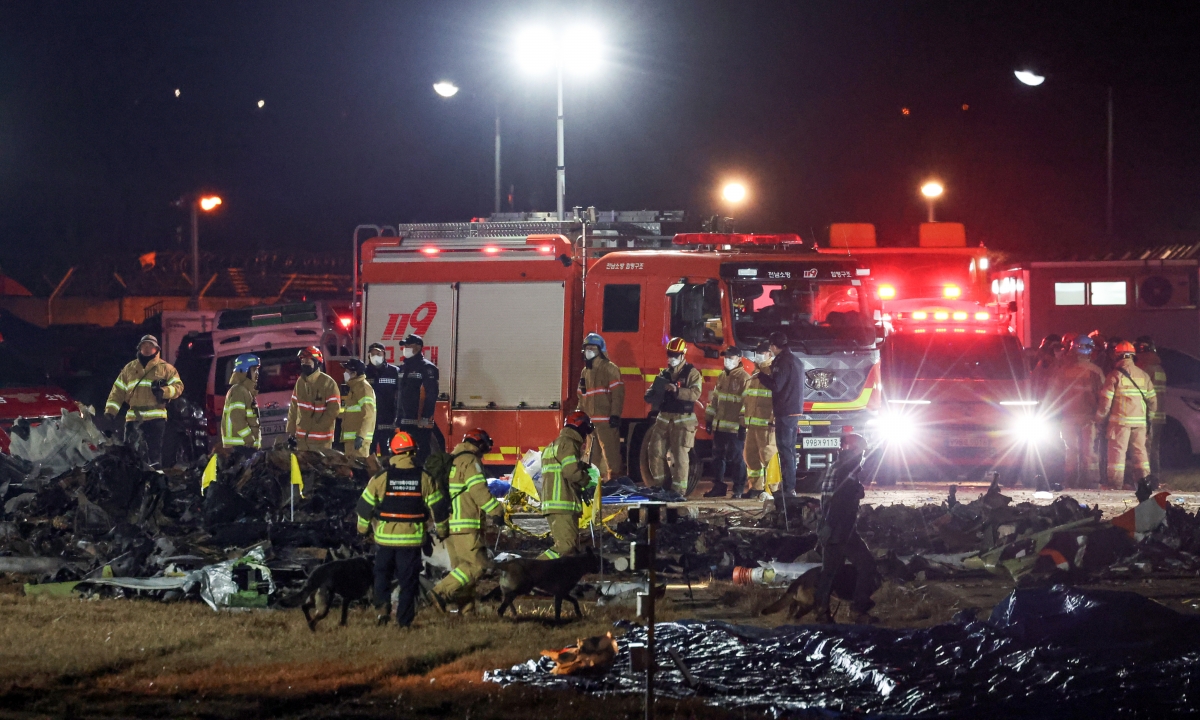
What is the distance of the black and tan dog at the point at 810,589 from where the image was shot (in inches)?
312

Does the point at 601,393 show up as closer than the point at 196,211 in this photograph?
Yes

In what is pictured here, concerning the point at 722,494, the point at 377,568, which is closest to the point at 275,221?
the point at 722,494

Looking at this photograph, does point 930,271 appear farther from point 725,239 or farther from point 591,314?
point 591,314

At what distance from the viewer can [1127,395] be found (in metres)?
14.2

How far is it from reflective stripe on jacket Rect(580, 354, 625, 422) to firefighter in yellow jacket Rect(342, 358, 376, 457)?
233 cm

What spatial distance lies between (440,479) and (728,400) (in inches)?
237

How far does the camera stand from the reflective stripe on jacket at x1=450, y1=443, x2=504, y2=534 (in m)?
8.48

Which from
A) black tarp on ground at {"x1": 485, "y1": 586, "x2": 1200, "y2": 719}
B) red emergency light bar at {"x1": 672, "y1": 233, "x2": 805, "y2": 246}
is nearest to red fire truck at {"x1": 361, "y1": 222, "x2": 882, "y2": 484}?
red emergency light bar at {"x1": 672, "y1": 233, "x2": 805, "y2": 246}

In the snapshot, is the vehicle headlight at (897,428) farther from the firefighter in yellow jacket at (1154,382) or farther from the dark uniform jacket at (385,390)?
the dark uniform jacket at (385,390)

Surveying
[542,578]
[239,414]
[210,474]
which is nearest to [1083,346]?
[542,578]

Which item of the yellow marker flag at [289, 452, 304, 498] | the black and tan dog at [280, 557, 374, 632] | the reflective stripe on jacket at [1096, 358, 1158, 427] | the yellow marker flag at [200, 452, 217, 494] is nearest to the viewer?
the black and tan dog at [280, 557, 374, 632]

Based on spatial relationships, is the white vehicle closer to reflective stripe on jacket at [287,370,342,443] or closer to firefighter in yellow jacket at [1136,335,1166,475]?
reflective stripe on jacket at [287,370,342,443]

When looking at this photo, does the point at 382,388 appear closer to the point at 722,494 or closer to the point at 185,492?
the point at 185,492

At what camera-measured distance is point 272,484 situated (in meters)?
11.5
